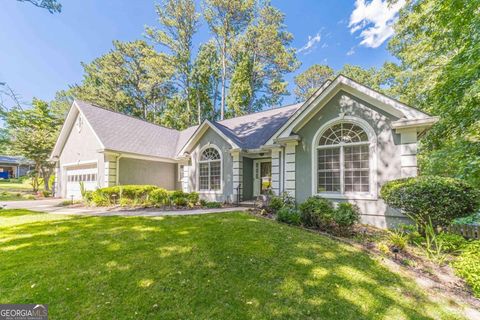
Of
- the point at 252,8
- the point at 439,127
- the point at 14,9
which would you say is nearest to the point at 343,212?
the point at 439,127

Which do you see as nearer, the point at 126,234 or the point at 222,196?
the point at 126,234

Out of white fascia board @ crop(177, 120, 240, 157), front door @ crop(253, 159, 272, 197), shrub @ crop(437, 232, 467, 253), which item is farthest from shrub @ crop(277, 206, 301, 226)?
front door @ crop(253, 159, 272, 197)

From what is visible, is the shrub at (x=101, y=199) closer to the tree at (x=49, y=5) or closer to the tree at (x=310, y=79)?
the tree at (x=49, y=5)

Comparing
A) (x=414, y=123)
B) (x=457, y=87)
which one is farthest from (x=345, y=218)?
(x=457, y=87)

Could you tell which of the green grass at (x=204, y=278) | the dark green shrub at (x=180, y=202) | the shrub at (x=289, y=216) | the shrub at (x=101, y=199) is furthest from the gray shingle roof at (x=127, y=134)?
the shrub at (x=289, y=216)

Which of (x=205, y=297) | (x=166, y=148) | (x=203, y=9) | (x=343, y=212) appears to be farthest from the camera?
(x=203, y=9)

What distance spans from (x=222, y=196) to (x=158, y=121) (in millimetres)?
22572

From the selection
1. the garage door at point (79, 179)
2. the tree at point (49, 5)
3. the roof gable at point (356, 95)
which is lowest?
the garage door at point (79, 179)

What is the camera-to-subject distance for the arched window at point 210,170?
12.1m

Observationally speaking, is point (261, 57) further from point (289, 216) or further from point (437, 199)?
point (437, 199)

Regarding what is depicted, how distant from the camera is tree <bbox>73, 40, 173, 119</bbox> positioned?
28453mm

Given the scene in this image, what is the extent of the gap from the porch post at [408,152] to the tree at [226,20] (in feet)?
64.7

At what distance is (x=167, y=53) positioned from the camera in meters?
24.8

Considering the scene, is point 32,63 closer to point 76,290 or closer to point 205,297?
point 76,290
